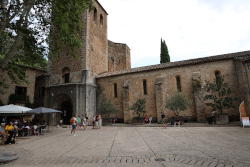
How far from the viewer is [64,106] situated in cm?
2267

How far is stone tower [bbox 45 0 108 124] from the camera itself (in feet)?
67.7

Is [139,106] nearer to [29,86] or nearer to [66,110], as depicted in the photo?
[66,110]

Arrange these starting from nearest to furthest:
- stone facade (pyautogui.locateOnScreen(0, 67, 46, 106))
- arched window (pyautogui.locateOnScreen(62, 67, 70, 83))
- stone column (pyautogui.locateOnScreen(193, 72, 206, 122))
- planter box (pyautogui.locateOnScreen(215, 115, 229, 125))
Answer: planter box (pyautogui.locateOnScreen(215, 115, 229, 125))
stone column (pyautogui.locateOnScreen(193, 72, 206, 122))
stone facade (pyautogui.locateOnScreen(0, 67, 46, 106))
arched window (pyautogui.locateOnScreen(62, 67, 70, 83))

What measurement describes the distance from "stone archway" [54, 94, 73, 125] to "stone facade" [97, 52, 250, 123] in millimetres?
5273

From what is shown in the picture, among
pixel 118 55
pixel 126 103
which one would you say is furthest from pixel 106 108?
pixel 118 55

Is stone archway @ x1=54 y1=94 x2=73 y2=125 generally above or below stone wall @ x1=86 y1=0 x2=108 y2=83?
below

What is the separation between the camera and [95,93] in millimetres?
23422

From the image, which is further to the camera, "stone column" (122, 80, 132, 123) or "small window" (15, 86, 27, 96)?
"small window" (15, 86, 27, 96)

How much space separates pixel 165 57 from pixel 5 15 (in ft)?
103

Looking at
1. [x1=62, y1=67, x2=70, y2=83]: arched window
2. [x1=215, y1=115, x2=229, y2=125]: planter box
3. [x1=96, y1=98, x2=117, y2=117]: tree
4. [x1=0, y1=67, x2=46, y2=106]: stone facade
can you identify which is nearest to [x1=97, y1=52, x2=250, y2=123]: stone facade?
[x1=96, y1=98, x2=117, y2=117]: tree

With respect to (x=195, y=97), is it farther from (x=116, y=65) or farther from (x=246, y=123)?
(x=116, y=65)

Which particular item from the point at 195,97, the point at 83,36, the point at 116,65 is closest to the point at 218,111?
the point at 195,97

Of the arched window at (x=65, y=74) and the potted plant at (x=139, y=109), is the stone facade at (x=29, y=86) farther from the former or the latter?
the potted plant at (x=139, y=109)

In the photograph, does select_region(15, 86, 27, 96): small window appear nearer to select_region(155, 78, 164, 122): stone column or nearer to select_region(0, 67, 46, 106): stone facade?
select_region(0, 67, 46, 106): stone facade
